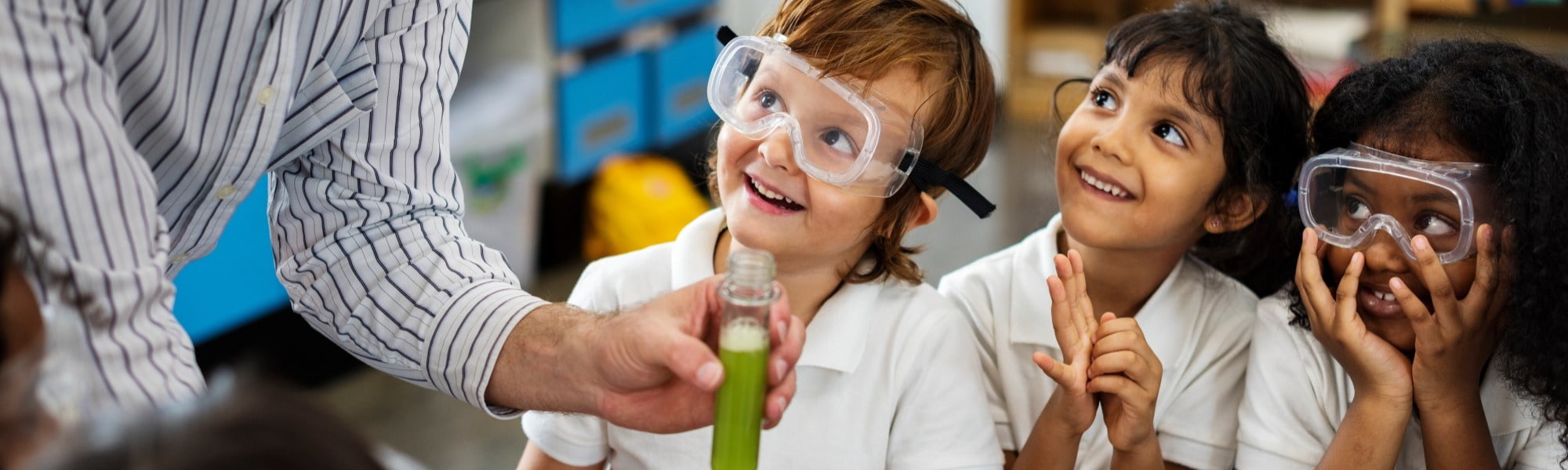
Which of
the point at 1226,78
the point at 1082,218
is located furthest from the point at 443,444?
the point at 1226,78

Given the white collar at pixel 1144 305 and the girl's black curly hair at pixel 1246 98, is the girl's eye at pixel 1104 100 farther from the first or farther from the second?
the white collar at pixel 1144 305

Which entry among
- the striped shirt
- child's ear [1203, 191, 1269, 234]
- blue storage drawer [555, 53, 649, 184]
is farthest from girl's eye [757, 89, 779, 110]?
blue storage drawer [555, 53, 649, 184]

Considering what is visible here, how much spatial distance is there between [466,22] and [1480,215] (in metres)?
1.11

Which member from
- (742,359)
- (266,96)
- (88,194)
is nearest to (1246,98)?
(742,359)

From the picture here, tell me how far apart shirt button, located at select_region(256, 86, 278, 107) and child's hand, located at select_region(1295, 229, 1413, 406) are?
3.56 ft

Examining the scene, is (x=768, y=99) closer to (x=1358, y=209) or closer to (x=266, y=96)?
(x=266, y=96)

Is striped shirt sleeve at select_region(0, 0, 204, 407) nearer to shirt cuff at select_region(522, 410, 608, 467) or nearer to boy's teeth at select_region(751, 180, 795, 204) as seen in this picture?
shirt cuff at select_region(522, 410, 608, 467)

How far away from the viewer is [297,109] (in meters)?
1.29

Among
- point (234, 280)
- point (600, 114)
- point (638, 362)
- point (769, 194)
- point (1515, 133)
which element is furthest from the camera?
point (600, 114)

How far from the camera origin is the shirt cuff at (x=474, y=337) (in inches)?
49.0

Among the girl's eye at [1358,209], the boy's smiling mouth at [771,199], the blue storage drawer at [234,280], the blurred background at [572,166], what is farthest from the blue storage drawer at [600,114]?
the girl's eye at [1358,209]

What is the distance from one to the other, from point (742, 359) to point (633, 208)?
256cm

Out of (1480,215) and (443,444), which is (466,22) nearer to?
(1480,215)

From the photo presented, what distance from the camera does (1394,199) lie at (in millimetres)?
1416
